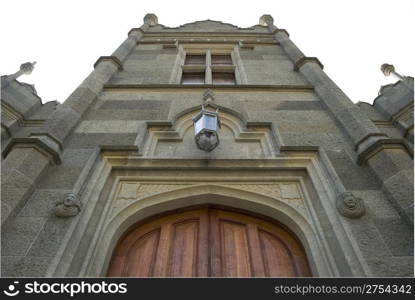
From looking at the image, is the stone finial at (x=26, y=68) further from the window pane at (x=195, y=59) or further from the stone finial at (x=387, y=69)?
the stone finial at (x=387, y=69)

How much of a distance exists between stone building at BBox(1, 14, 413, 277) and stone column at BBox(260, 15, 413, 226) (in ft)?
0.06

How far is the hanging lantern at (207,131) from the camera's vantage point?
4.50m

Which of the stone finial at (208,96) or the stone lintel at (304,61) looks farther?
the stone lintel at (304,61)

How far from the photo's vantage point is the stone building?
3445mm

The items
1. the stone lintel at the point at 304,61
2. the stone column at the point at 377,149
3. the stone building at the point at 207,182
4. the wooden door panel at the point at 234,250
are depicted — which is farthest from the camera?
the stone lintel at the point at 304,61

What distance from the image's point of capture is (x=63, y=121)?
5.06 meters

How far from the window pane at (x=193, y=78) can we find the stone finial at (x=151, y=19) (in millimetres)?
5246

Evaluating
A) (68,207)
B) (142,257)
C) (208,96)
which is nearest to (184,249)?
(142,257)

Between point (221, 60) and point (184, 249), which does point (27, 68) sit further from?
point (184, 249)

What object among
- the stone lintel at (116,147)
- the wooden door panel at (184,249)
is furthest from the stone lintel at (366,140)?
the stone lintel at (116,147)

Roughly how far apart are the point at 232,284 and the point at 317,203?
1.88 meters

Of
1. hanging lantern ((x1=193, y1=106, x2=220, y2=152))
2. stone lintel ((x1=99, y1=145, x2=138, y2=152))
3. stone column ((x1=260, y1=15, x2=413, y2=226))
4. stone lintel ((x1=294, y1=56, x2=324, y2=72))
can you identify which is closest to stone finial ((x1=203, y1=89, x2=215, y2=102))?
hanging lantern ((x1=193, y1=106, x2=220, y2=152))

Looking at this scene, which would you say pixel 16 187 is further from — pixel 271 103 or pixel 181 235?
pixel 271 103

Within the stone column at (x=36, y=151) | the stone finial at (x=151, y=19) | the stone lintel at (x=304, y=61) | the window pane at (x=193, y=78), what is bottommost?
the stone column at (x=36, y=151)
